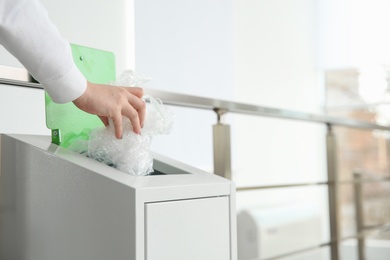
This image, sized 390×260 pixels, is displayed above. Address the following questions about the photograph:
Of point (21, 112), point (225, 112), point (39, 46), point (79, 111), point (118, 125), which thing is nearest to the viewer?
point (39, 46)

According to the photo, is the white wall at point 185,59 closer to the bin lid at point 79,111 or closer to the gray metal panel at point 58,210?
the bin lid at point 79,111

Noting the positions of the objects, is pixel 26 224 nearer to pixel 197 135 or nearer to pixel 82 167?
pixel 82 167

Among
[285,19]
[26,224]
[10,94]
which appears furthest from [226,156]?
[285,19]

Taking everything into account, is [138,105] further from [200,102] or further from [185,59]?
[185,59]

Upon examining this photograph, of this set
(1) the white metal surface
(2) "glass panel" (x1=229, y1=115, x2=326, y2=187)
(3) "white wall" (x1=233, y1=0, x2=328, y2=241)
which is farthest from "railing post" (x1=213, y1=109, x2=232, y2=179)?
(3) "white wall" (x1=233, y1=0, x2=328, y2=241)

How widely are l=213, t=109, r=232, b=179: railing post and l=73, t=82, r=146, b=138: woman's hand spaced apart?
0.73 m

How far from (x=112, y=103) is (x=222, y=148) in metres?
0.79

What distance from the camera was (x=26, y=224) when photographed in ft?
2.90

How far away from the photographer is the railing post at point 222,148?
5.29ft

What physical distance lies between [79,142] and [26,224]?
169 millimetres

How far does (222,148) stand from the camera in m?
1.61

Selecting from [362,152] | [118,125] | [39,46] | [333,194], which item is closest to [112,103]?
[118,125]

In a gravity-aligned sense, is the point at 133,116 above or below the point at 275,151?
below

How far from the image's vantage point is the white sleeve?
0.73 meters
